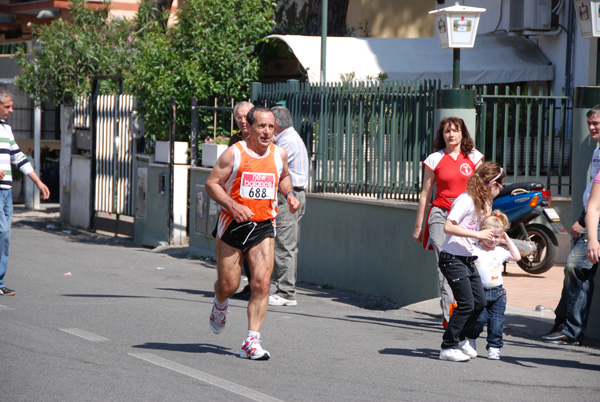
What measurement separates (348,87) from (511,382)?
582 centimetres

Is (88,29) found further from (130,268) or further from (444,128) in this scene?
(444,128)

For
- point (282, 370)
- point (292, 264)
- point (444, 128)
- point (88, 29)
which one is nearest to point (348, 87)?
point (292, 264)

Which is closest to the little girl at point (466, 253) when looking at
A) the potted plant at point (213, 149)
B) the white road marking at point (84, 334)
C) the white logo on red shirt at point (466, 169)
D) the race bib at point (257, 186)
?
the white logo on red shirt at point (466, 169)

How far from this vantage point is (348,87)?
11.6 metres

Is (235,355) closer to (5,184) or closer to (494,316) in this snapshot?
(494,316)

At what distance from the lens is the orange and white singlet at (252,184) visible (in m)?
6.96

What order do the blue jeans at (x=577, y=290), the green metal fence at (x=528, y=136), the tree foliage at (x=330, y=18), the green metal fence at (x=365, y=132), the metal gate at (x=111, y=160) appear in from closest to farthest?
the blue jeans at (x=577, y=290), the green metal fence at (x=365, y=132), the green metal fence at (x=528, y=136), the metal gate at (x=111, y=160), the tree foliage at (x=330, y=18)

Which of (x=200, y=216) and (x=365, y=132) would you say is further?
(x=200, y=216)

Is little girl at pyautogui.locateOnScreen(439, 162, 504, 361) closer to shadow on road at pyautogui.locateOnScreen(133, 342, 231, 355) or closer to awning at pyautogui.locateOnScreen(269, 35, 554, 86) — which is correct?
shadow on road at pyautogui.locateOnScreen(133, 342, 231, 355)

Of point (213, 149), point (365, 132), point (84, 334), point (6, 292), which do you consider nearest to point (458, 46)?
point (365, 132)

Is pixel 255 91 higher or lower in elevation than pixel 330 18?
lower

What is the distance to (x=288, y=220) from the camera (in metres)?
9.91

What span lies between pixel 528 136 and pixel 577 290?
11.4 ft

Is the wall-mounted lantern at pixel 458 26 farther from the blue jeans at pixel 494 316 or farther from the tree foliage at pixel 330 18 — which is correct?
the tree foliage at pixel 330 18
